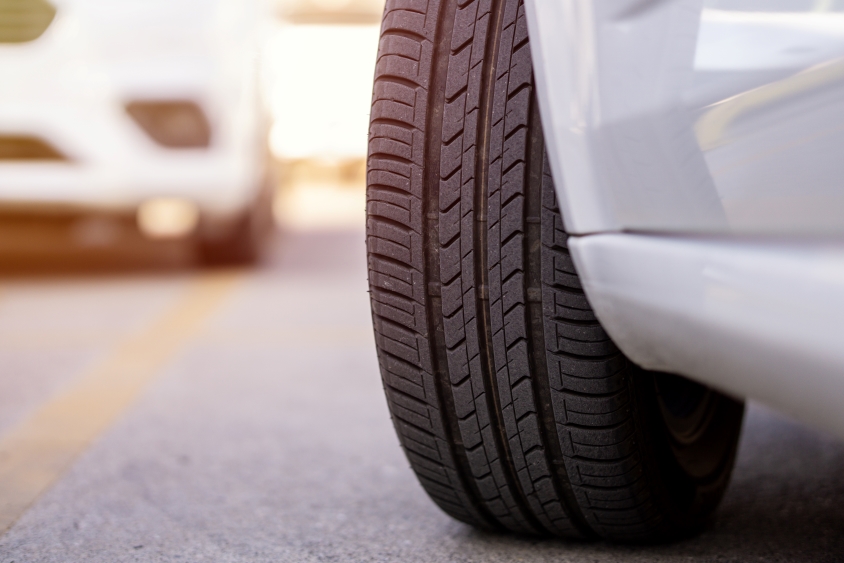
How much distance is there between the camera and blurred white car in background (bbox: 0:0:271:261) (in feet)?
13.8

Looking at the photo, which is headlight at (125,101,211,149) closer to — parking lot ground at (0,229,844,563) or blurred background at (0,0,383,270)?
blurred background at (0,0,383,270)

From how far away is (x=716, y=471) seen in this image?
157 centimetres

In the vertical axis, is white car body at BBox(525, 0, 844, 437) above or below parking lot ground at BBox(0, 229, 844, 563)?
above

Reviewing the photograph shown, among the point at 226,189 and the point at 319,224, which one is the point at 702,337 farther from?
the point at 319,224

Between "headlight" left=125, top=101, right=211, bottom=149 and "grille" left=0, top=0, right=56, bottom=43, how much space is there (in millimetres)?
492

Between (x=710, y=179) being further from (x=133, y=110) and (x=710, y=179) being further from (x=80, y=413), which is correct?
(x=133, y=110)

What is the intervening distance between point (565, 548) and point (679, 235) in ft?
2.07

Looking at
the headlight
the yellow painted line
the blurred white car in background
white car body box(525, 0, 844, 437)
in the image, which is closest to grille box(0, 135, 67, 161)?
the blurred white car in background

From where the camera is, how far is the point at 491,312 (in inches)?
50.1

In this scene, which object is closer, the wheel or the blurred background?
the wheel

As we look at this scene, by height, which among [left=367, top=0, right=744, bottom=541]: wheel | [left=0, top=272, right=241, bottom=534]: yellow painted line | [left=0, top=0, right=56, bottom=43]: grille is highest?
[left=0, top=0, right=56, bottom=43]: grille

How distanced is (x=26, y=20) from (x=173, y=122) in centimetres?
75

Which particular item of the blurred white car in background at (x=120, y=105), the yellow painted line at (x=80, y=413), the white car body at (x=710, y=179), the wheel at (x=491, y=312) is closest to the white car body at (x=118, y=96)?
the blurred white car in background at (x=120, y=105)

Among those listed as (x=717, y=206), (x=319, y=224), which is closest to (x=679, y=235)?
(x=717, y=206)
